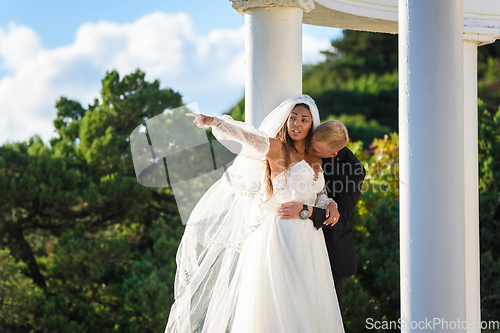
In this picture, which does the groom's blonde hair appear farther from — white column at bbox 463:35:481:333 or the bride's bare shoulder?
white column at bbox 463:35:481:333

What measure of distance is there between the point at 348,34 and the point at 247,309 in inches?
1043

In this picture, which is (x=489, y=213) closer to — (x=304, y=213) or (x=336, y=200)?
(x=336, y=200)

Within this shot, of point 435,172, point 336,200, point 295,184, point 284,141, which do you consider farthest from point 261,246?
point 435,172

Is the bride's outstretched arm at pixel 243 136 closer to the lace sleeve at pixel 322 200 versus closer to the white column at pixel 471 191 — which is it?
the lace sleeve at pixel 322 200

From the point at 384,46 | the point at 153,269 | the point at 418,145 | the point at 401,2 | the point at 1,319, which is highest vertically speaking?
the point at 384,46

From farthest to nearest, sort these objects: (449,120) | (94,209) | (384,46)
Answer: (384,46)
(94,209)
(449,120)

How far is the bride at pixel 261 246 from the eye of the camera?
13.9 ft

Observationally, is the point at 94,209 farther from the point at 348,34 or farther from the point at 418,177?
the point at 348,34

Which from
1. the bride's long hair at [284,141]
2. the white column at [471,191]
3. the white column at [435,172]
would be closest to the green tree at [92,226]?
the bride's long hair at [284,141]

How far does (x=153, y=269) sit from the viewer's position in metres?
8.61

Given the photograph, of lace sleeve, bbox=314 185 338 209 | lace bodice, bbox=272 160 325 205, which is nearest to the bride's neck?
lace bodice, bbox=272 160 325 205

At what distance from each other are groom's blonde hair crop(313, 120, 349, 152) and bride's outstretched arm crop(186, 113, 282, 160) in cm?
37

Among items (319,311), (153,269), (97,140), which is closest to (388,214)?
(153,269)

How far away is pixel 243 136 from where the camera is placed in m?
4.12
